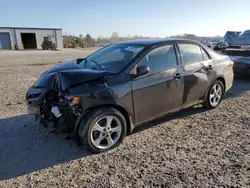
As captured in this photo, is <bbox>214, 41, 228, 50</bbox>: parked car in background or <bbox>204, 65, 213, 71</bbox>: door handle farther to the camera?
<bbox>214, 41, 228, 50</bbox>: parked car in background

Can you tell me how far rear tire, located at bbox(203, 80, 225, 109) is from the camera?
4812 mm

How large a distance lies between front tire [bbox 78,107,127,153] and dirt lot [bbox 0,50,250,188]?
150 mm

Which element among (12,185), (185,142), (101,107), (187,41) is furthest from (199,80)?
(12,185)

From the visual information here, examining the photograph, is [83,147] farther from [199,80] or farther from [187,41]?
Result: [187,41]

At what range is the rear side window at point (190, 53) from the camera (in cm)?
418

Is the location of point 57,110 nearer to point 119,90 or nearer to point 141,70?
point 119,90

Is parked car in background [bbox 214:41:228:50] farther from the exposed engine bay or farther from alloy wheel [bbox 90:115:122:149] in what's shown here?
the exposed engine bay

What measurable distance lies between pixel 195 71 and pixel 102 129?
227cm

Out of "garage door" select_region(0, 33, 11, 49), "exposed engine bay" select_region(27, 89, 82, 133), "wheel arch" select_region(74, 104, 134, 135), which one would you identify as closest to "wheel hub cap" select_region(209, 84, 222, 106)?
"wheel arch" select_region(74, 104, 134, 135)

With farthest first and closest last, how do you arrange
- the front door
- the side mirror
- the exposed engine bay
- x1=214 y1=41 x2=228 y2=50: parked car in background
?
1. x1=214 y1=41 x2=228 y2=50: parked car in background
2. the front door
3. the side mirror
4. the exposed engine bay

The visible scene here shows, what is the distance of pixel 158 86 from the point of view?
367cm

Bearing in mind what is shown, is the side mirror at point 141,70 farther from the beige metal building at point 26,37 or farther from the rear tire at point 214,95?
the beige metal building at point 26,37

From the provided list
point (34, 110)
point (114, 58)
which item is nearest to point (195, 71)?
point (114, 58)

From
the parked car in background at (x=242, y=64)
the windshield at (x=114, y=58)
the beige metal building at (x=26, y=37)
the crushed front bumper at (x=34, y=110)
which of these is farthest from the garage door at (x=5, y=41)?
the crushed front bumper at (x=34, y=110)
